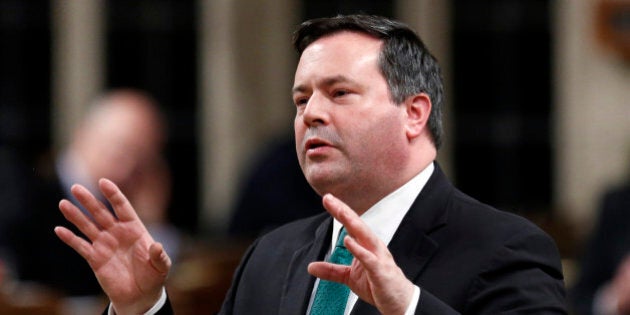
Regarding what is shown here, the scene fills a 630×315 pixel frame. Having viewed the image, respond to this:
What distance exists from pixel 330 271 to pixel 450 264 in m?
0.35

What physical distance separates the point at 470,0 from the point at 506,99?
71cm

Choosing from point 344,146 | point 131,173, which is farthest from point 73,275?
point 344,146

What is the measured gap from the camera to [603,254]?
20.0 feet

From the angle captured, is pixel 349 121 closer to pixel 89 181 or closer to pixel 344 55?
pixel 344 55

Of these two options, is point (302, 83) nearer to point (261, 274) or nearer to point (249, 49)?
point (261, 274)

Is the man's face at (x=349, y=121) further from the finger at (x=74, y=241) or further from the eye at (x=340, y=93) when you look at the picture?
the finger at (x=74, y=241)

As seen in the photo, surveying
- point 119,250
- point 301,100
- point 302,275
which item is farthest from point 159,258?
point 301,100

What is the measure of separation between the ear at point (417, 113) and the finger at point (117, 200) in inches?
26.2

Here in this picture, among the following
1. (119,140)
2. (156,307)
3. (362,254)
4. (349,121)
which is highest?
(349,121)

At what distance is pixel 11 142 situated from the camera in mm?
9172

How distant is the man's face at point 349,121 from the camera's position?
3.02 m

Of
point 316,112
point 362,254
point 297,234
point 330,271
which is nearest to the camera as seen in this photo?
point 362,254

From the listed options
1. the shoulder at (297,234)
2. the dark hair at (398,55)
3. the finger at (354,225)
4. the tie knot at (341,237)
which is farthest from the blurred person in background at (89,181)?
the finger at (354,225)

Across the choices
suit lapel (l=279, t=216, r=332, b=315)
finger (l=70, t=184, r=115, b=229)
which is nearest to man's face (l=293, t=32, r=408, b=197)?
suit lapel (l=279, t=216, r=332, b=315)
